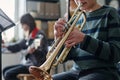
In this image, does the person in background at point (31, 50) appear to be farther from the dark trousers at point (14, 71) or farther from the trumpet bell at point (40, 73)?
the trumpet bell at point (40, 73)

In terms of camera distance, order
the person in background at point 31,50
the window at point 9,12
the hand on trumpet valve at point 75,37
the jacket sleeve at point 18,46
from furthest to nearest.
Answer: the window at point 9,12 → the jacket sleeve at point 18,46 → the person in background at point 31,50 → the hand on trumpet valve at point 75,37

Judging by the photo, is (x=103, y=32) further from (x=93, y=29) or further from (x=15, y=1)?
(x=15, y=1)

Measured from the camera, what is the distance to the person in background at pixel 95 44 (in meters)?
1.32

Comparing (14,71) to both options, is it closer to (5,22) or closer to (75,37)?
(5,22)

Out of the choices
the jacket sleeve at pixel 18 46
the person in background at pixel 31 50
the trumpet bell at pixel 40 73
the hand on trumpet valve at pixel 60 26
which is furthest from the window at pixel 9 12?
the trumpet bell at pixel 40 73

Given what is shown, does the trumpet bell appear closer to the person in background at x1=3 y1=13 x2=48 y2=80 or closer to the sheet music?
the sheet music

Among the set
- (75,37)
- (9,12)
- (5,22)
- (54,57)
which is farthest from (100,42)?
(9,12)

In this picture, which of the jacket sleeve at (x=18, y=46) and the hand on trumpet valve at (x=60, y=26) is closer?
the hand on trumpet valve at (x=60, y=26)

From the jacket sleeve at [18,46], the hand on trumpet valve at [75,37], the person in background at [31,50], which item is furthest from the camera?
the jacket sleeve at [18,46]

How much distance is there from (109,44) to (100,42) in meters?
0.05

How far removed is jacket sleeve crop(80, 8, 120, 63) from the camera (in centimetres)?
132

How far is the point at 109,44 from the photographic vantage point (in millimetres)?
1358

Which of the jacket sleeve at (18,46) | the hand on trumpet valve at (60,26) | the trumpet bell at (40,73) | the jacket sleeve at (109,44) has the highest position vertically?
the hand on trumpet valve at (60,26)

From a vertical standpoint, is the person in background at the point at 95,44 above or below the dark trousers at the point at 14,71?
above
